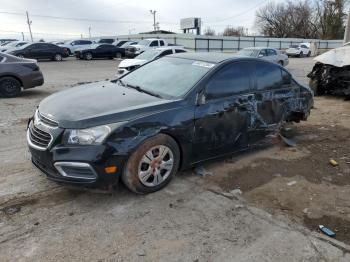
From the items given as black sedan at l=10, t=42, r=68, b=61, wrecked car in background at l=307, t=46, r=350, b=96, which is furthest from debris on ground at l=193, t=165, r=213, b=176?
black sedan at l=10, t=42, r=68, b=61

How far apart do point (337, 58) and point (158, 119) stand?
8.59 meters

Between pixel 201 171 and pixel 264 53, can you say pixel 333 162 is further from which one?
pixel 264 53

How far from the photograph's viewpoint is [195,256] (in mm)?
3021

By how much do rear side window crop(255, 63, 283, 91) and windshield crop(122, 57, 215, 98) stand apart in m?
0.89

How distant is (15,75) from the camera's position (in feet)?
33.5

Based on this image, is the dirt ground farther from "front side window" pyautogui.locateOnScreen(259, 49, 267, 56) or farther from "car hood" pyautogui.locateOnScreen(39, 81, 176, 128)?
"front side window" pyautogui.locateOnScreen(259, 49, 267, 56)

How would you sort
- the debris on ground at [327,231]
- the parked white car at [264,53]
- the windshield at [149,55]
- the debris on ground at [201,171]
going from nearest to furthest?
the debris on ground at [327,231] → the debris on ground at [201,171] → the windshield at [149,55] → the parked white car at [264,53]

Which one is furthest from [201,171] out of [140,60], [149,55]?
[149,55]

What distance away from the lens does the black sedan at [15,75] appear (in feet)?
33.1

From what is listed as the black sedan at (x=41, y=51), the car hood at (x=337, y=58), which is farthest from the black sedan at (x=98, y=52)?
the car hood at (x=337, y=58)

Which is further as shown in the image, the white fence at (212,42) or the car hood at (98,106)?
the white fence at (212,42)

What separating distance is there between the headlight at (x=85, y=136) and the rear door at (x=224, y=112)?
125 centimetres

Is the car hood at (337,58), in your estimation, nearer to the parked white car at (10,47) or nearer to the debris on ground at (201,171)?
the debris on ground at (201,171)

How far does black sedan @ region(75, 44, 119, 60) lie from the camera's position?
98.7 feet
